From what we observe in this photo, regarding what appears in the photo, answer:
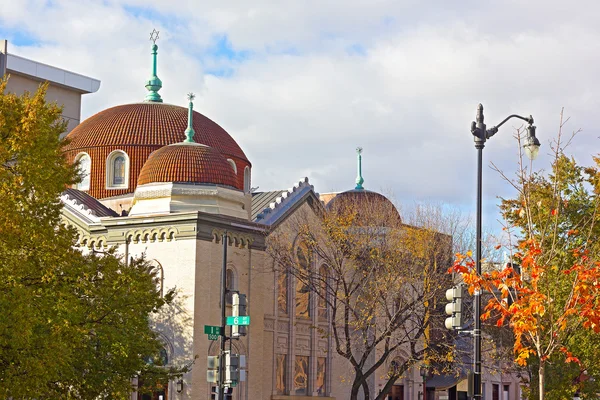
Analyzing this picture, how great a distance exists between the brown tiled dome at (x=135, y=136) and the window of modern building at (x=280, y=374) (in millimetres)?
8499

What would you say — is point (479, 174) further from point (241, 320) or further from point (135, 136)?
point (135, 136)

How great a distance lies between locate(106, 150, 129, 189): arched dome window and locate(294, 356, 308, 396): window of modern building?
38.5 feet

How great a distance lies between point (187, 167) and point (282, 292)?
8.22m

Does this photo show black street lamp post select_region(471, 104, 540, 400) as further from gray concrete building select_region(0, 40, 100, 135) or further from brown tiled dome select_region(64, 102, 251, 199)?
gray concrete building select_region(0, 40, 100, 135)

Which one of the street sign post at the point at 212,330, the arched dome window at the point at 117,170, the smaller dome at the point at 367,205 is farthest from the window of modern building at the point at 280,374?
the street sign post at the point at 212,330

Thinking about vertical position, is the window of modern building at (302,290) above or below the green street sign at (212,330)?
above

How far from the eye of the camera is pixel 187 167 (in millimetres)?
47406

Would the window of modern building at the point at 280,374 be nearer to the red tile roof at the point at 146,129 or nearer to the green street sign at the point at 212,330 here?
the red tile roof at the point at 146,129

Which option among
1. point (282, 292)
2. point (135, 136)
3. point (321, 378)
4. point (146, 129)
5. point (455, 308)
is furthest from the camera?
point (146, 129)

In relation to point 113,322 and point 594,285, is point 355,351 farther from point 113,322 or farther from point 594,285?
point 594,285

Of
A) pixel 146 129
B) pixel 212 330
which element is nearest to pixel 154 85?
pixel 146 129

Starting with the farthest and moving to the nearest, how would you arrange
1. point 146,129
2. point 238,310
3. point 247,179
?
1. point 247,179
2. point 146,129
3. point 238,310

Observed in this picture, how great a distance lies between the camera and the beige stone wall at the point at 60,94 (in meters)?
68.8

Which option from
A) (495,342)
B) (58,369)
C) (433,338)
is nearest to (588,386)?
(495,342)
